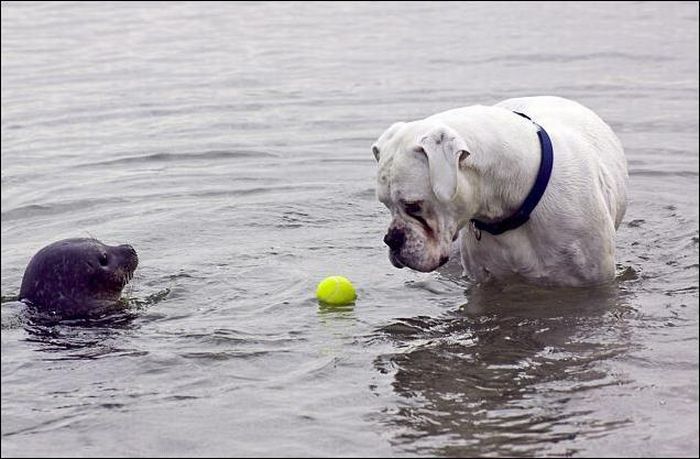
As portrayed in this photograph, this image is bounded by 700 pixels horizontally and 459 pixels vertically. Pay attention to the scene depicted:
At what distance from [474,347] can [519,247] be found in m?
0.74

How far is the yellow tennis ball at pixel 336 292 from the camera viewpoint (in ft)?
26.0

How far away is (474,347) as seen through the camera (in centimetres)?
709

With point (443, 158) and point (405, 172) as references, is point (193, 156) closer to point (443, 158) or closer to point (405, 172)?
point (405, 172)

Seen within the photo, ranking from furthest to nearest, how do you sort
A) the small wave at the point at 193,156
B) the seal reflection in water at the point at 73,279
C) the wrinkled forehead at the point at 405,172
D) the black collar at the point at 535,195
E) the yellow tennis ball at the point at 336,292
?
the small wave at the point at 193,156
the yellow tennis ball at the point at 336,292
the seal reflection in water at the point at 73,279
the black collar at the point at 535,195
the wrinkled forehead at the point at 405,172

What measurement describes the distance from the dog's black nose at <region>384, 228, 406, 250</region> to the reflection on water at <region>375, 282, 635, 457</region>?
578 mm

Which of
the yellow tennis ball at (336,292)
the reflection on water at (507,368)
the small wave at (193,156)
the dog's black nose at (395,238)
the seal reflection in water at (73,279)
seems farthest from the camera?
the small wave at (193,156)

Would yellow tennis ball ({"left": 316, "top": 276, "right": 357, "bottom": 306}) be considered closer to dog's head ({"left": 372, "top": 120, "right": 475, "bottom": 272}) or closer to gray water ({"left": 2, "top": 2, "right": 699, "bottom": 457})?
gray water ({"left": 2, "top": 2, "right": 699, "bottom": 457})

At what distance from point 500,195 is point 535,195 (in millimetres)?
211

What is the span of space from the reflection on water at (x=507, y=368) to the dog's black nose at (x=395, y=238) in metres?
0.58

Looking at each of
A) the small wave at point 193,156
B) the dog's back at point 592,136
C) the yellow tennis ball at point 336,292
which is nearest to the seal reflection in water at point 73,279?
the yellow tennis ball at point 336,292

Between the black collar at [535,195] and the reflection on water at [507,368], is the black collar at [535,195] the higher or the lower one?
the higher one

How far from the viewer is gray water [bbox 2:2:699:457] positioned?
601 cm

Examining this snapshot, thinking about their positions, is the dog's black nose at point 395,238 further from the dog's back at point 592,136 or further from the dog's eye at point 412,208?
the dog's back at point 592,136

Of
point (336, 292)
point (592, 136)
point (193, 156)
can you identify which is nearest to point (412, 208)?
point (336, 292)
